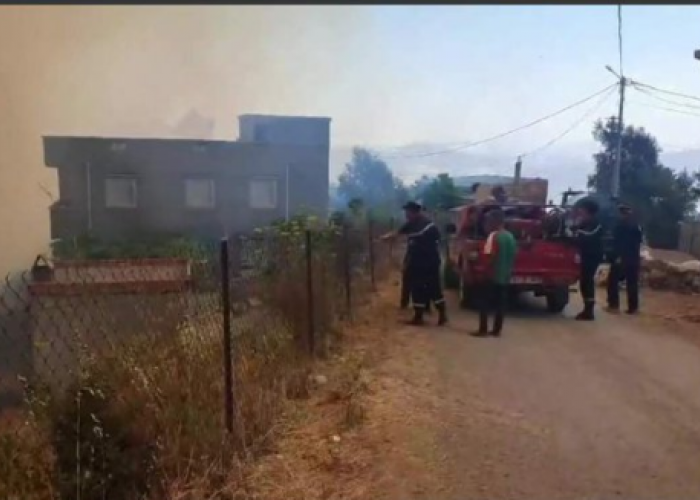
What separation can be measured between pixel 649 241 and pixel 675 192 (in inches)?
76.3

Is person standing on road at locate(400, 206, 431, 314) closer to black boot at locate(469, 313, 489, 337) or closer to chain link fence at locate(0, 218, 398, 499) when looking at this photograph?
black boot at locate(469, 313, 489, 337)

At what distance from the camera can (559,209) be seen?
9734 millimetres

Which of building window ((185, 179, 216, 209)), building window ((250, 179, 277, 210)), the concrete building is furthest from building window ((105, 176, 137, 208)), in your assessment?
building window ((250, 179, 277, 210))

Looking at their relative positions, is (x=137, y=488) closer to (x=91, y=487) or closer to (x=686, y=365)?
(x=91, y=487)

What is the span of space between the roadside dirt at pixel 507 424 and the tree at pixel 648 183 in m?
15.9

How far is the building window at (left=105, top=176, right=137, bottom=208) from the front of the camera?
11047 mm

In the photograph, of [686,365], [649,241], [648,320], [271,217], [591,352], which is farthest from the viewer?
[649,241]

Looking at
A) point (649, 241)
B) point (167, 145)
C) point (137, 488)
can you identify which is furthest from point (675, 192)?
Result: point (137, 488)

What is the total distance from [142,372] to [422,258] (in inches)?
188

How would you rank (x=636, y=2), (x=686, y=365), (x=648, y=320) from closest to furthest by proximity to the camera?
(x=636, y=2) < (x=686, y=365) < (x=648, y=320)

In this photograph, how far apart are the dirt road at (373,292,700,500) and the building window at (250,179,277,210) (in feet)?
27.3

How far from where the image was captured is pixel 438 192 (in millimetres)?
20188

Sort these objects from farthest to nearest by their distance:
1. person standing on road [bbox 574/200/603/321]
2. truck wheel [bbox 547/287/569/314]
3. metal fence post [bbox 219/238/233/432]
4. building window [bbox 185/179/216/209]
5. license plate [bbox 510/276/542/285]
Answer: building window [bbox 185/179/216/209]
truck wheel [bbox 547/287/569/314]
license plate [bbox 510/276/542/285]
person standing on road [bbox 574/200/603/321]
metal fence post [bbox 219/238/233/432]

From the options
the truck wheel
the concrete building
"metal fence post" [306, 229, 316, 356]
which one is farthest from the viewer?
the concrete building
